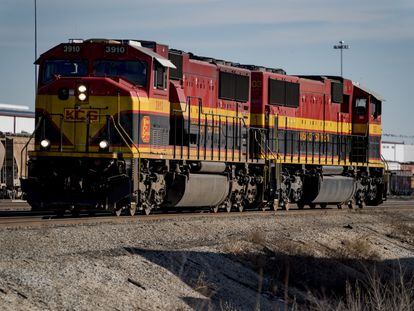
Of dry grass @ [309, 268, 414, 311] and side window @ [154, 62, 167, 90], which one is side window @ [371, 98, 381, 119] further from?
dry grass @ [309, 268, 414, 311]

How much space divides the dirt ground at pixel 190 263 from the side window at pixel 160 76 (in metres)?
3.12

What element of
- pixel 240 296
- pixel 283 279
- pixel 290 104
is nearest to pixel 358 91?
pixel 290 104

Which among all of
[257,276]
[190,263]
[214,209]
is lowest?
[257,276]

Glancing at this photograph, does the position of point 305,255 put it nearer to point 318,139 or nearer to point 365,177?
point 318,139

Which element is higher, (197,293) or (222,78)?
(222,78)

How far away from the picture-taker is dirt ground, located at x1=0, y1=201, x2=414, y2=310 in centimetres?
1097

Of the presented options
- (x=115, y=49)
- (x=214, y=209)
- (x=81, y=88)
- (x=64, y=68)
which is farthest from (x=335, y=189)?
(x=81, y=88)

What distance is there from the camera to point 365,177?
3114 cm

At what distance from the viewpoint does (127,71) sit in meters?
19.8

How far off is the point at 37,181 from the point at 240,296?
24.9ft

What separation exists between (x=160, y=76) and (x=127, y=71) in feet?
2.73

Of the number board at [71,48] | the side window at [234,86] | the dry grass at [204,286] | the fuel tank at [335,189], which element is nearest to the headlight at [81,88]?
the number board at [71,48]

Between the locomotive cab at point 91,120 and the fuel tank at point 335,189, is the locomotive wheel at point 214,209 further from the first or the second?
the fuel tank at point 335,189

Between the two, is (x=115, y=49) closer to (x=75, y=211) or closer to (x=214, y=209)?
(x=75, y=211)
